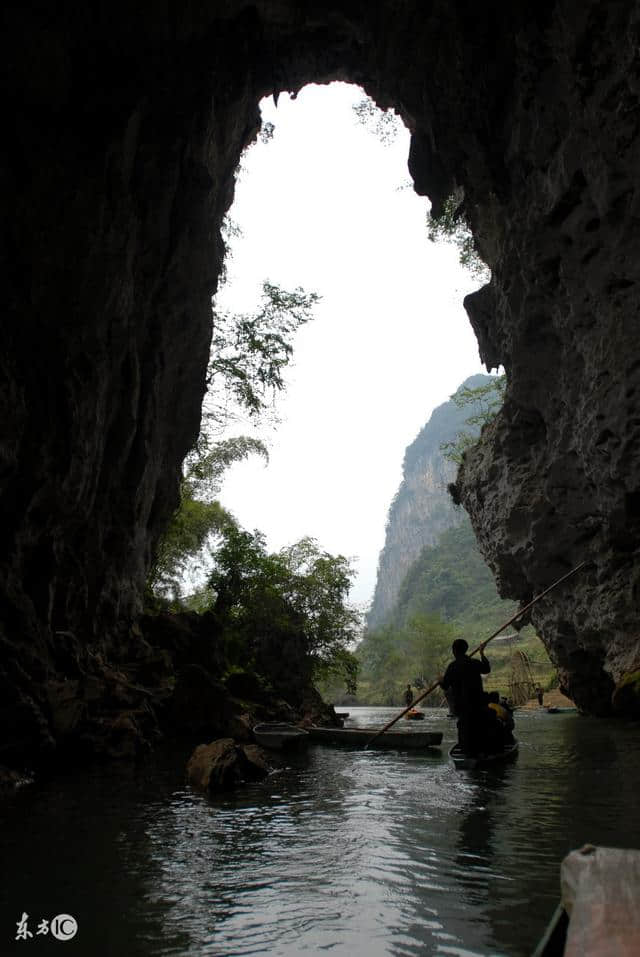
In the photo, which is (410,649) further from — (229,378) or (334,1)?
(334,1)

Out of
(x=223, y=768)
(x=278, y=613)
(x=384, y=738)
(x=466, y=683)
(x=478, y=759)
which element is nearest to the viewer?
(x=223, y=768)

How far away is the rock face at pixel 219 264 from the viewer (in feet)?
28.7

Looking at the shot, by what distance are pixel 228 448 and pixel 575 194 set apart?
20418 mm

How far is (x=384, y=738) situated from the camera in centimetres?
1173

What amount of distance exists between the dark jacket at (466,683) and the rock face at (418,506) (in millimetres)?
144680

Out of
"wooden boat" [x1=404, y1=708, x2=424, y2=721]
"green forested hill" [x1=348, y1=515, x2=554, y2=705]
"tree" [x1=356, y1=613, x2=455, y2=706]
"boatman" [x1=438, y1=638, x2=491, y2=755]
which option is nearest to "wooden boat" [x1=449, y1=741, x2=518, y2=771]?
"boatman" [x1=438, y1=638, x2=491, y2=755]

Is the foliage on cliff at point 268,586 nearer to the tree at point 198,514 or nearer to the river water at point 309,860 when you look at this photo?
the tree at point 198,514

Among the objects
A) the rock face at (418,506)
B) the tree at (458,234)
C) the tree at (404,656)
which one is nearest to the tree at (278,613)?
the tree at (458,234)

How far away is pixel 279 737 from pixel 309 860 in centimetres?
788

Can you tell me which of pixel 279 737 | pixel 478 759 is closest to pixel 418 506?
pixel 279 737

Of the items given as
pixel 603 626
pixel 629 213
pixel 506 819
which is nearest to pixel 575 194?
pixel 629 213

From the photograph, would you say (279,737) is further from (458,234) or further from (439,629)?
(439,629)

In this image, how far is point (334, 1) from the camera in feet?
46.2

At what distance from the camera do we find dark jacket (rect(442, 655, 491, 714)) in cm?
863
